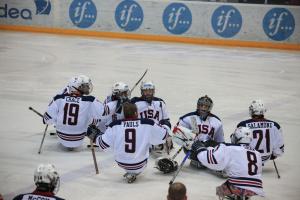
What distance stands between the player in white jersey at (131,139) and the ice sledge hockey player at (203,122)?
549 millimetres

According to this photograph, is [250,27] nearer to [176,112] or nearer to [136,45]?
[136,45]

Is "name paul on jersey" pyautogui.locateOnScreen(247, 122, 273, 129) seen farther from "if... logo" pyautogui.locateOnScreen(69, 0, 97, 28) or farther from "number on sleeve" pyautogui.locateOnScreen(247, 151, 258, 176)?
"if... logo" pyautogui.locateOnScreen(69, 0, 97, 28)

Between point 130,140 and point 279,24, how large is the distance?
13153 mm

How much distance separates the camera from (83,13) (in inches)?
831

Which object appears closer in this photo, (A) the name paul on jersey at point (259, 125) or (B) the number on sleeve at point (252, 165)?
(B) the number on sleeve at point (252, 165)

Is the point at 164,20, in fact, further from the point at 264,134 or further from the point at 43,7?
the point at 264,134

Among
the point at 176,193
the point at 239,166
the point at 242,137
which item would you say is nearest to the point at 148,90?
the point at 242,137

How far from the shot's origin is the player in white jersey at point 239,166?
6172 mm

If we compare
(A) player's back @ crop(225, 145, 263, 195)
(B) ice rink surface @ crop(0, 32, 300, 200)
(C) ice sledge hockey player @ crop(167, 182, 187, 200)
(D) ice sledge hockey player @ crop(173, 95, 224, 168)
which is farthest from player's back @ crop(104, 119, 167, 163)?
(C) ice sledge hockey player @ crop(167, 182, 187, 200)

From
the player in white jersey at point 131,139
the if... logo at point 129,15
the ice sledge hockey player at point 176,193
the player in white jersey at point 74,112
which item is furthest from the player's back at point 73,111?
the if... logo at point 129,15

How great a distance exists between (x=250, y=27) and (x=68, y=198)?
45.5 ft

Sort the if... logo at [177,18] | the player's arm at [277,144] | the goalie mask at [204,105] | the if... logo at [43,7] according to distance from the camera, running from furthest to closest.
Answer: the if... logo at [43,7], the if... logo at [177,18], the goalie mask at [204,105], the player's arm at [277,144]

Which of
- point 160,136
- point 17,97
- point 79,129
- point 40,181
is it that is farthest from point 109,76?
point 40,181

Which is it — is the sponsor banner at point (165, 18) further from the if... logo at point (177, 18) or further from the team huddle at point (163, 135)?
the team huddle at point (163, 135)
